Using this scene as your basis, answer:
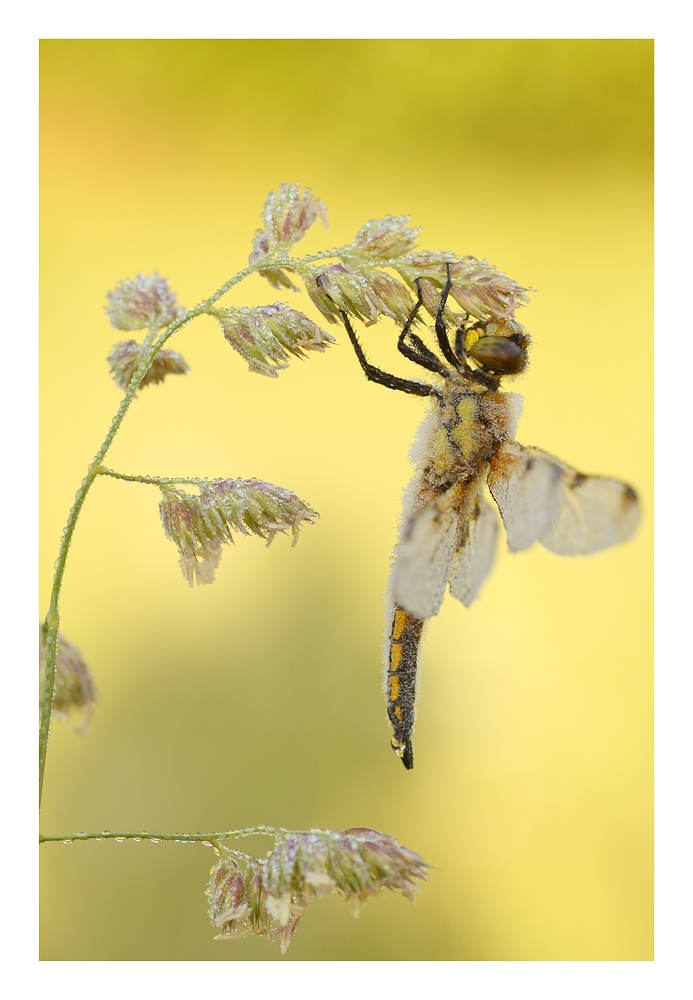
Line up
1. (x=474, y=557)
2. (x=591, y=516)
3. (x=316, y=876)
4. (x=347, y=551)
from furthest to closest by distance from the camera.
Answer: (x=347, y=551)
(x=474, y=557)
(x=591, y=516)
(x=316, y=876)

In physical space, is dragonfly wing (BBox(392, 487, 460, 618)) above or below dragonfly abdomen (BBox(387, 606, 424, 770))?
above

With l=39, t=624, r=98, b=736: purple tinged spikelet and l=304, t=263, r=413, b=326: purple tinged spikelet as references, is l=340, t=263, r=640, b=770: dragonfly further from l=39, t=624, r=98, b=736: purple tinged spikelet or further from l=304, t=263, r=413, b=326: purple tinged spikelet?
l=39, t=624, r=98, b=736: purple tinged spikelet

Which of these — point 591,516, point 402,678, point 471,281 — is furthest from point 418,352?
point 402,678

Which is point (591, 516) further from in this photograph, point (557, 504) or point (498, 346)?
point (498, 346)

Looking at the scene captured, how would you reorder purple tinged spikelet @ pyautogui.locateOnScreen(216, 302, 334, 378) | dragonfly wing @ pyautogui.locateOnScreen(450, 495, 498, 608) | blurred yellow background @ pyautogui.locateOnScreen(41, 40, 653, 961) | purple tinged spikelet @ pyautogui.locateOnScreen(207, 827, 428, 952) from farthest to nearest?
blurred yellow background @ pyautogui.locateOnScreen(41, 40, 653, 961) → dragonfly wing @ pyautogui.locateOnScreen(450, 495, 498, 608) → purple tinged spikelet @ pyautogui.locateOnScreen(216, 302, 334, 378) → purple tinged spikelet @ pyautogui.locateOnScreen(207, 827, 428, 952)

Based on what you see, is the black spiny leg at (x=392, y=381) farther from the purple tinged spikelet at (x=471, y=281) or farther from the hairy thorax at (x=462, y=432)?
the purple tinged spikelet at (x=471, y=281)

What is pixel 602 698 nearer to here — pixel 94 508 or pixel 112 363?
pixel 94 508

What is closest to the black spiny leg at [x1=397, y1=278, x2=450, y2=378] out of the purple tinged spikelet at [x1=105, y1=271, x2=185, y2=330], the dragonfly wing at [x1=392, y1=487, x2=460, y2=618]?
the dragonfly wing at [x1=392, y1=487, x2=460, y2=618]
